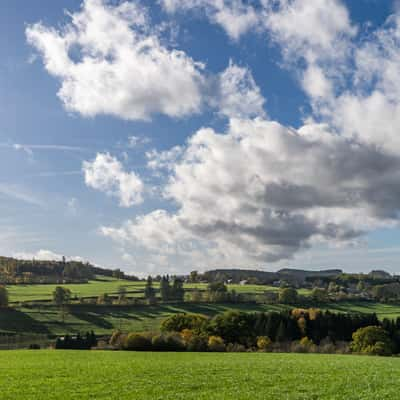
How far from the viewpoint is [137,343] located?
65312 millimetres

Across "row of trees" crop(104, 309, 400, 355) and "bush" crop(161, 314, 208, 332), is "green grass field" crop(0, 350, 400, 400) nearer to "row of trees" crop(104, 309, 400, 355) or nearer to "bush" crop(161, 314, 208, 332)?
"row of trees" crop(104, 309, 400, 355)

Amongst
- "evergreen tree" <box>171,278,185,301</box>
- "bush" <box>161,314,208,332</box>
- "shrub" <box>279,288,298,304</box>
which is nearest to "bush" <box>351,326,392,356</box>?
"bush" <box>161,314,208,332</box>

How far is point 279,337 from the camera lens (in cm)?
10800

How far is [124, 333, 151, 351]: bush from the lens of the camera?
64.8 meters

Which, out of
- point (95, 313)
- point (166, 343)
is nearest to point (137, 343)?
point (166, 343)

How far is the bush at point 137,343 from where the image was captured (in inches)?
2549

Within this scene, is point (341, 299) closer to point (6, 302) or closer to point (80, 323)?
point (80, 323)

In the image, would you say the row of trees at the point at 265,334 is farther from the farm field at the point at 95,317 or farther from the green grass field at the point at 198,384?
the green grass field at the point at 198,384

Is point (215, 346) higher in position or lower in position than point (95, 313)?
higher

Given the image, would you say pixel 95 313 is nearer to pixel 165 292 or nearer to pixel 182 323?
pixel 165 292

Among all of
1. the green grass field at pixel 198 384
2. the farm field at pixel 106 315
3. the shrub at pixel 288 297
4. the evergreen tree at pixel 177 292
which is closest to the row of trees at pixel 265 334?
the farm field at pixel 106 315

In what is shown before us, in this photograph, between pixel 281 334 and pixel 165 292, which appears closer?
pixel 281 334

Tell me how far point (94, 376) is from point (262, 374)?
34.6 feet

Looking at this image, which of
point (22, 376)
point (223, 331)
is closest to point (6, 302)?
point (223, 331)
